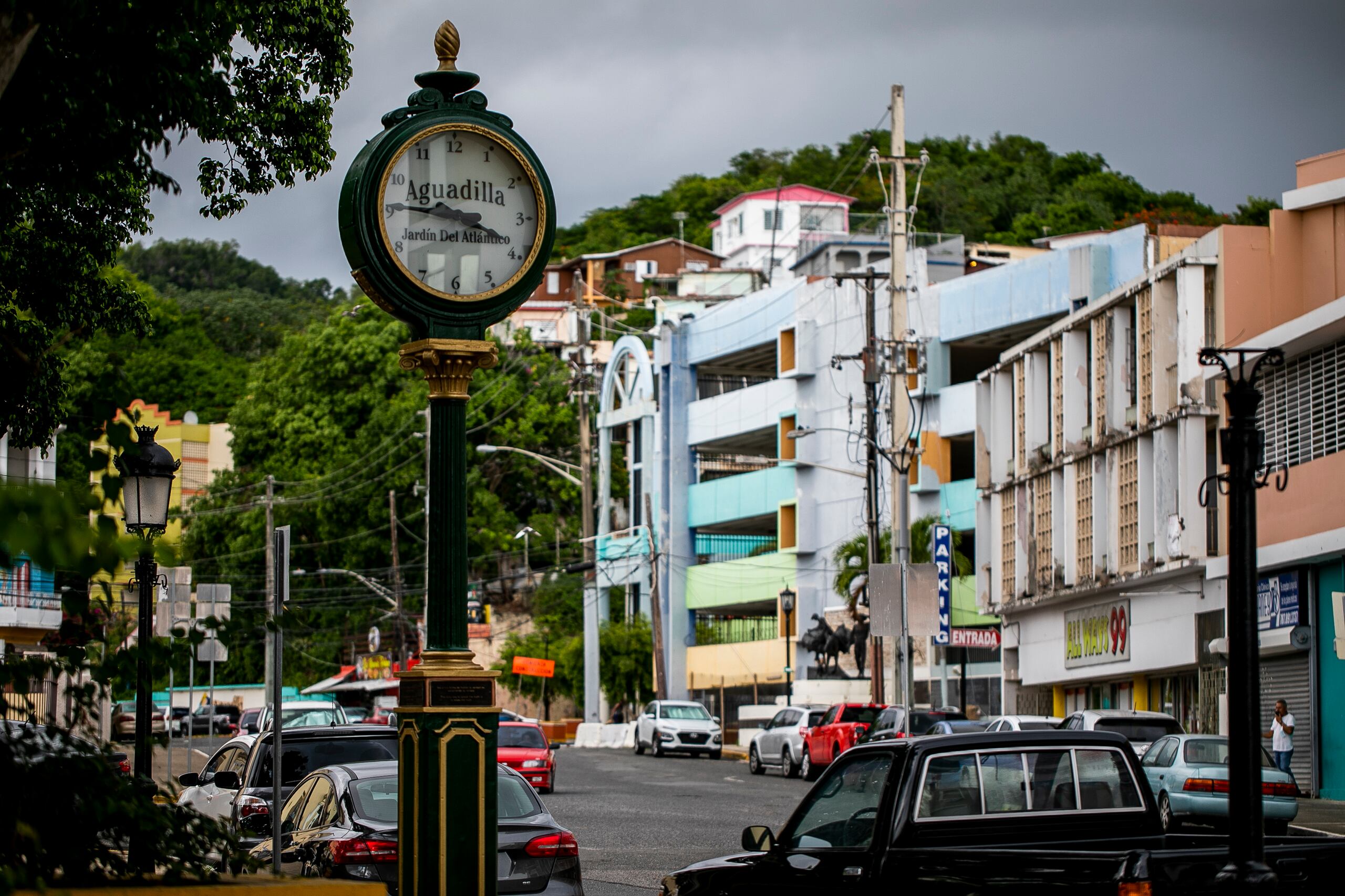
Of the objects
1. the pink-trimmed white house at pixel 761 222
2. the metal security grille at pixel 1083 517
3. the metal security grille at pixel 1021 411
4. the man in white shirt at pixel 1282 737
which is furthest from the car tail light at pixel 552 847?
the pink-trimmed white house at pixel 761 222

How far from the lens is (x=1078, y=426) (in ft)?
133

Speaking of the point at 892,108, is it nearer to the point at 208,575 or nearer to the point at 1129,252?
the point at 1129,252

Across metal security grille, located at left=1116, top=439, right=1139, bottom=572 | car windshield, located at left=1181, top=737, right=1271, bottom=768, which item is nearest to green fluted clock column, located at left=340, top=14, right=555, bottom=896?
car windshield, located at left=1181, top=737, right=1271, bottom=768

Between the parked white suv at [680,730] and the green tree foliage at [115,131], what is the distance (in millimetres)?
33428

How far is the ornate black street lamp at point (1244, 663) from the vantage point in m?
6.64

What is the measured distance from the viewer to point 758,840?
9.51 meters

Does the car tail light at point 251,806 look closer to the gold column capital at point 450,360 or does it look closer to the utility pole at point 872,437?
the gold column capital at point 450,360

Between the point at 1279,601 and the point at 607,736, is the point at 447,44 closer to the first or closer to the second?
the point at 1279,601

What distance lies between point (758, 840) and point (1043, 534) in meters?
34.4

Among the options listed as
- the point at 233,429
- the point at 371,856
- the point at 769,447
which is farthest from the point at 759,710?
the point at 371,856

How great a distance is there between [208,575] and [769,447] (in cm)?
2331

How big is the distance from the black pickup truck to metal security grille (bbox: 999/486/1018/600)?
35.7 meters

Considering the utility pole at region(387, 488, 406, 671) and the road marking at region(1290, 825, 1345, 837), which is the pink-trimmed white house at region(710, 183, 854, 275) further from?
the road marking at region(1290, 825, 1345, 837)

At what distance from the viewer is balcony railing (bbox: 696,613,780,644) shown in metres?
61.3
